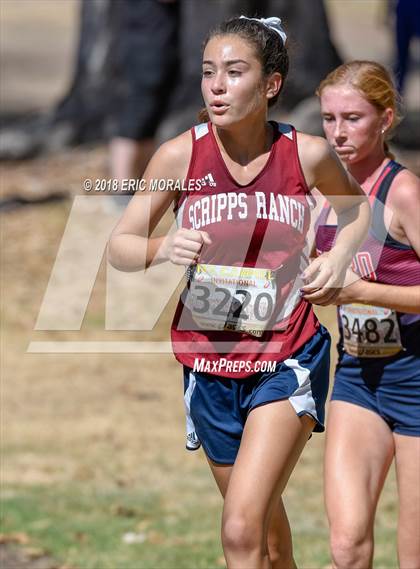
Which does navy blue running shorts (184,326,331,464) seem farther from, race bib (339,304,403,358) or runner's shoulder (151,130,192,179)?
runner's shoulder (151,130,192,179)

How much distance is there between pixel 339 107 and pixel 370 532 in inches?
54.2

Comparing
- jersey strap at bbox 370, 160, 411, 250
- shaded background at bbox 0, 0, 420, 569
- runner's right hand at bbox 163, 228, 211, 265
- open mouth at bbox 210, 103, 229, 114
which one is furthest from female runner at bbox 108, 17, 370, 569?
shaded background at bbox 0, 0, 420, 569

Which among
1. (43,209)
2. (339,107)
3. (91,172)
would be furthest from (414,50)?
(339,107)

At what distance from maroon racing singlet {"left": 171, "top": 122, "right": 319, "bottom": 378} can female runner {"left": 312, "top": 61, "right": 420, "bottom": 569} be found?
367 millimetres

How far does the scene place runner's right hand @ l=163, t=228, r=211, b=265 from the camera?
3.54m

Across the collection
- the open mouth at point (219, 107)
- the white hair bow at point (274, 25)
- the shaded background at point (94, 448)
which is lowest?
the shaded background at point (94, 448)

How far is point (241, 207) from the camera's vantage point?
3791mm

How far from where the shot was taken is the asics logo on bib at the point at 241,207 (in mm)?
3791

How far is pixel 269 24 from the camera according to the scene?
3980mm

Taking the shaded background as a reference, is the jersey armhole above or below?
above

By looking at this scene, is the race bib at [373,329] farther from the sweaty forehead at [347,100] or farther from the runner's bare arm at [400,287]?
the sweaty forehead at [347,100]

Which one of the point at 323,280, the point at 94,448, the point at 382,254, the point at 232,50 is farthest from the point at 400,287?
the point at 94,448

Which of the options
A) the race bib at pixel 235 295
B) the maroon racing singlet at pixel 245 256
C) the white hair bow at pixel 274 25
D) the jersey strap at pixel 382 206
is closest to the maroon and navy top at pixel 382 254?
the jersey strap at pixel 382 206

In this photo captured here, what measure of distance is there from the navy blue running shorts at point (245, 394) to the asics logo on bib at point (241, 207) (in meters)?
0.42
